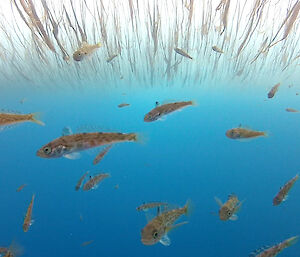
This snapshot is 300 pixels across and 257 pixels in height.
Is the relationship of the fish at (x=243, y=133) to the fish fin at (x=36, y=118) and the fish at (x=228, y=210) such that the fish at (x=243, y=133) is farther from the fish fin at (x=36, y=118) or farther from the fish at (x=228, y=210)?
the fish fin at (x=36, y=118)

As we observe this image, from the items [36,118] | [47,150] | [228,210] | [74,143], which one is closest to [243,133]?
[228,210]

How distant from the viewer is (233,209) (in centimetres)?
315

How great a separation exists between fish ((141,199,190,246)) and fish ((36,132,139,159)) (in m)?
1.11

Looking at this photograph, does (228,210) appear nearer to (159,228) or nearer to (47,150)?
(159,228)

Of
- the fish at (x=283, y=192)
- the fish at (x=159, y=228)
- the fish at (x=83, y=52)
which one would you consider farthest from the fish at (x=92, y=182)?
the fish at (x=283, y=192)

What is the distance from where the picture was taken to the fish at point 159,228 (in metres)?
2.49

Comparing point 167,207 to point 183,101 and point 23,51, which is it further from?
point 23,51

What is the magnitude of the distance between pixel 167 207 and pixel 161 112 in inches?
49.6

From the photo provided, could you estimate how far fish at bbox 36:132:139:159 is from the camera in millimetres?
2131

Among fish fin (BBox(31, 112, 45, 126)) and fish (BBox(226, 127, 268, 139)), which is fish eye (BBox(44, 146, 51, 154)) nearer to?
fish fin (BBox(31, 112, 45, 126))

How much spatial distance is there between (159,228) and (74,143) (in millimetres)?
1341

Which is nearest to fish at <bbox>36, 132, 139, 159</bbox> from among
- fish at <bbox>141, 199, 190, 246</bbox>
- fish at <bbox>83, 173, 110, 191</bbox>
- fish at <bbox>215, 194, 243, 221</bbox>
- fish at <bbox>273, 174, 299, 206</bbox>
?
fish at <bbox>141, 199, 190, 246</bbox>

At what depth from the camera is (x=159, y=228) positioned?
251 centimetres

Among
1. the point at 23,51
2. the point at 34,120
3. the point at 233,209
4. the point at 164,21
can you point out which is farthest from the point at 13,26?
the point at 233,209
